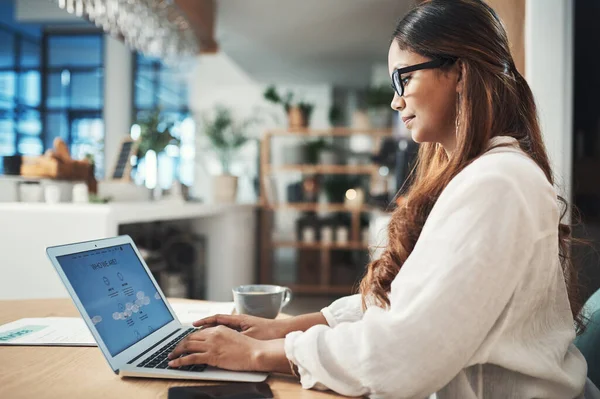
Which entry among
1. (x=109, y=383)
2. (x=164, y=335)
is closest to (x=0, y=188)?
(x=164, y=335)

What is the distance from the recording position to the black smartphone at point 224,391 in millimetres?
764

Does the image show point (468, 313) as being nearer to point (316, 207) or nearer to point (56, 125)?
point (316, 207)

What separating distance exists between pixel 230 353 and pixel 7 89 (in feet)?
23.9

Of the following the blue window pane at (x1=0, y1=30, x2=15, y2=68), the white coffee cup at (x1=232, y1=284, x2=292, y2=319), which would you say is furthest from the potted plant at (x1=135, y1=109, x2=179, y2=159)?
the blue window pane at (x1=0, y1=30, x2=15, y2=68)

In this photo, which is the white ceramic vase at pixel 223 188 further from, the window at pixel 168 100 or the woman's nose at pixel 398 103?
the woman's nose at pixel 398 103

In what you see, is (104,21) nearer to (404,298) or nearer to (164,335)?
(164,335)

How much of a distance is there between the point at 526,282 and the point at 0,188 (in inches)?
96.3

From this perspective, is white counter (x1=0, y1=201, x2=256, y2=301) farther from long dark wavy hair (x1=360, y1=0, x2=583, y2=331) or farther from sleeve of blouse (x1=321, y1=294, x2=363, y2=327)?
long dark wavy hair (x1=360, y1=0, x2=583, y2=331)

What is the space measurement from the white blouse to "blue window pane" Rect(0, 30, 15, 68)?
7.45 meters

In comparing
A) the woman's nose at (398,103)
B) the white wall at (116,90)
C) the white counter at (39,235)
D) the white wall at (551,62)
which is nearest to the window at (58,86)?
the white wall at (116,90)

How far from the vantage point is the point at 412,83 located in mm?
1006

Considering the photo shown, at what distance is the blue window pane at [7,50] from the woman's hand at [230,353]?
731 centimetres

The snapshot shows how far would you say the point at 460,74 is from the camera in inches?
38.4

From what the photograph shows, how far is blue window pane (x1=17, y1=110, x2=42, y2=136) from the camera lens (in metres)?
7.07
